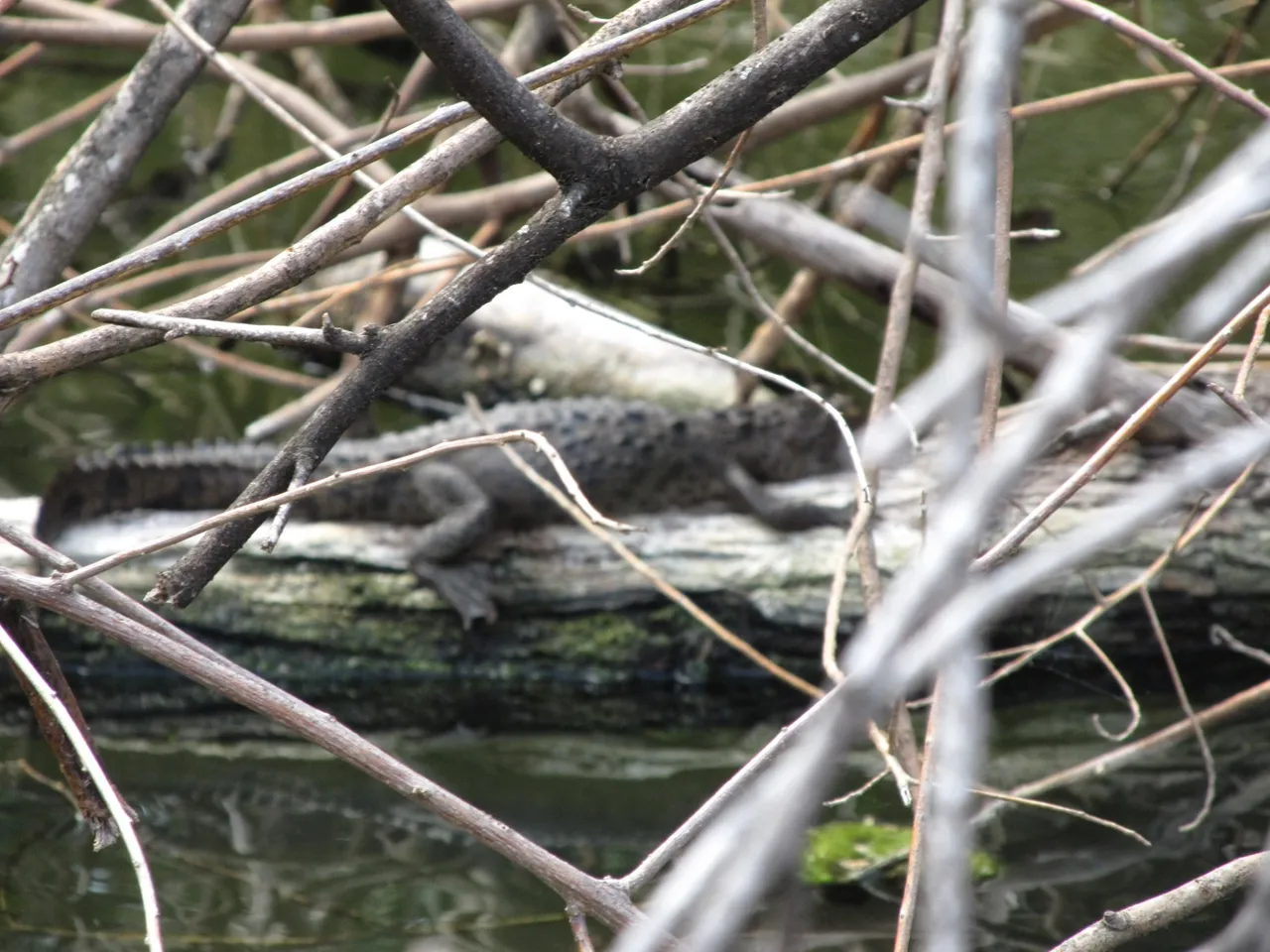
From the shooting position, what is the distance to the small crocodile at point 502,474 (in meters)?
3.60

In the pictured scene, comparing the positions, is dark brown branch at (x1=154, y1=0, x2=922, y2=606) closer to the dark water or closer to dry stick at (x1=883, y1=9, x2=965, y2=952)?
dry stick at (x1=883, y1=9, x2=965, y2=952)

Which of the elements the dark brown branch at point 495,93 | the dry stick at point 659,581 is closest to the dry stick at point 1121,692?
the dry stick at point 659,581

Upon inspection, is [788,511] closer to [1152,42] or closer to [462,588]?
[462,588]

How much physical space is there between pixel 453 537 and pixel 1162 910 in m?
2.44

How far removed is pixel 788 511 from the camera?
3746 mm

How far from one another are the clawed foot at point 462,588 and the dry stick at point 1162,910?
2186 mm

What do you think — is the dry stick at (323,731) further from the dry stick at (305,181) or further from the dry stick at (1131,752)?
the dry stick at (1131,752)

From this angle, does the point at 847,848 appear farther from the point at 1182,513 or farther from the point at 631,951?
the point at 631,951

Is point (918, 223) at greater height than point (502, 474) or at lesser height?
lesser

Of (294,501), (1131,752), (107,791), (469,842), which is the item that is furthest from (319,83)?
(107,791)

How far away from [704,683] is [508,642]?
22.6 inches

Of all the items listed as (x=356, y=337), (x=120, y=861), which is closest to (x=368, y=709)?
(x=120, y=861)

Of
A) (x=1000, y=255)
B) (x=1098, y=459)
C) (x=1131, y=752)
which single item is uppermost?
(x=1000, y=255)

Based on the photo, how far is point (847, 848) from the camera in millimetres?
2713
